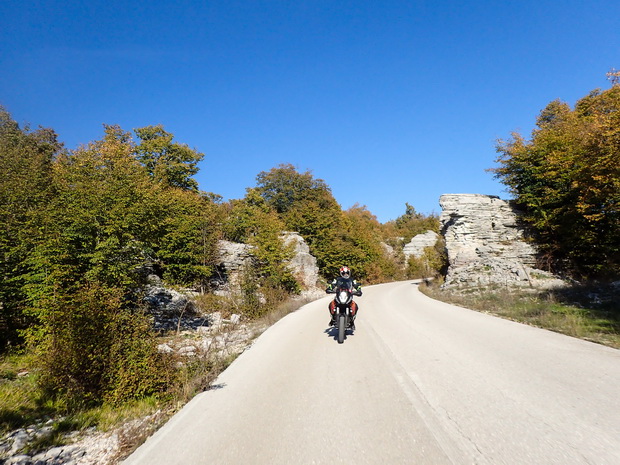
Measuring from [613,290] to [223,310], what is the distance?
16.6 m

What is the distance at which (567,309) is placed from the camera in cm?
984

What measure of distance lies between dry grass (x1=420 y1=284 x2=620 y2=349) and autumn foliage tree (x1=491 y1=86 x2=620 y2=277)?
3354 mm

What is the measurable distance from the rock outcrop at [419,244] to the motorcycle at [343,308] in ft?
167

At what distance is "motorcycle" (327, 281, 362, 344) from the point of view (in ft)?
25.1

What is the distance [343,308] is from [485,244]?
59.3 ft

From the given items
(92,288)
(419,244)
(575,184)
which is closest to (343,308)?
(92,288)

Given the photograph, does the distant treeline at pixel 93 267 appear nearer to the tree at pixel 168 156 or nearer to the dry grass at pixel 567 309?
the dry grass at pixel 567 309

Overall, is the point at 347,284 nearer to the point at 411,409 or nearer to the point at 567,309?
the point at 411,409

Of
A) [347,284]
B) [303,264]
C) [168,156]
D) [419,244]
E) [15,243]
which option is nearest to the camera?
[15,243]

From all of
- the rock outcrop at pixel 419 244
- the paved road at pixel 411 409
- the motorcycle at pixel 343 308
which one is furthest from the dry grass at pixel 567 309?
the rock outcrop at pixel 419 244

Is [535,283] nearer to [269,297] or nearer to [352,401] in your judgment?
[269,297]

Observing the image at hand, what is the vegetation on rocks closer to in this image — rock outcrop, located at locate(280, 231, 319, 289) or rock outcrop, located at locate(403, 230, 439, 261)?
rock outcrop, located at locate(280, 231, 319, 289)

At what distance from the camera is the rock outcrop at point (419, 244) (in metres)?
57.8

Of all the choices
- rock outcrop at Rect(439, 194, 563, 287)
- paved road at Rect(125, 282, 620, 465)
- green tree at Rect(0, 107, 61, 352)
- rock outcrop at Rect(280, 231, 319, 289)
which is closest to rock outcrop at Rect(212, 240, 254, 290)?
rock outcrop at Rect(280, 231, 319, 289)
